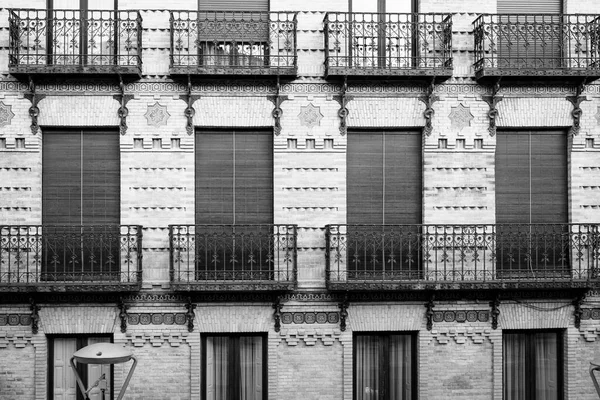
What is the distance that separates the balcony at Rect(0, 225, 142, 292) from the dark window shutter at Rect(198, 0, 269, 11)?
4.13 m

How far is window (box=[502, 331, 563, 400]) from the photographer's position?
13.4 metres

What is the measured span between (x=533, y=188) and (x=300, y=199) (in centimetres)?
421

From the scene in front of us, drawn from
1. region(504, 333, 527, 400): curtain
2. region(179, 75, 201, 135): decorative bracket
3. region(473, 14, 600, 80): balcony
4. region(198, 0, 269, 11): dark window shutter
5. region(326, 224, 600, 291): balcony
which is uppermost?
region(198, 0, 269, 11): dark window shutter

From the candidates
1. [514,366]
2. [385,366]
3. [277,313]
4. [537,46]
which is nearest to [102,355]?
[277,313]

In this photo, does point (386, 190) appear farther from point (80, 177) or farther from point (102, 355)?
point (102, 355)

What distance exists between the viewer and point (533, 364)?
13.5m

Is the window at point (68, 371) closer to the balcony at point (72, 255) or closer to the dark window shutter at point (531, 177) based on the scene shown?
the balcony at point (72, 255)

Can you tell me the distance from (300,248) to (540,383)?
16.3ft

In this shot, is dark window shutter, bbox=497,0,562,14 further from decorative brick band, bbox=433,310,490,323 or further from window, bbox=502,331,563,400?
window, bbox=502,331,563,400

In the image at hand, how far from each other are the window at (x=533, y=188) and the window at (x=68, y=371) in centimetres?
724

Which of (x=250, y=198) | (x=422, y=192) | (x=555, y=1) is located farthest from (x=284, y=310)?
(x=555, y=1)

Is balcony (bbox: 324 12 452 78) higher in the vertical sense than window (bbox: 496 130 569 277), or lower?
higher

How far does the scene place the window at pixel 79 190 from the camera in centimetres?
1288

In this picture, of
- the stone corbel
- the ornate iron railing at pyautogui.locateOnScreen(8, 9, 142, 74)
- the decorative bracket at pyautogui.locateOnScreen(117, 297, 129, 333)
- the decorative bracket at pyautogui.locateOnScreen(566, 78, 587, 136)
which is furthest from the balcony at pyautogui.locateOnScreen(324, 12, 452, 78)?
the decorative bracket at pyautogui.locateOnScreen(117, 297, 129, 333)
